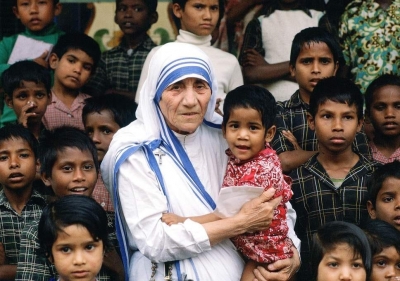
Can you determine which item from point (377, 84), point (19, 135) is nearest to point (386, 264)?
point (377, 84)

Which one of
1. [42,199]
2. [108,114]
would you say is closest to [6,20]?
[108,114]

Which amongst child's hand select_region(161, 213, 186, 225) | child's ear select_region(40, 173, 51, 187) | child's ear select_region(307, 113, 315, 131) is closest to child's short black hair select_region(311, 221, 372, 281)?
child's hand select_region(161, 213, 186, 225)

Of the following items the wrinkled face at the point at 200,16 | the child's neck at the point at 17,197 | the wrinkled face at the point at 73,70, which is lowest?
the child's neck at the point at 17,197

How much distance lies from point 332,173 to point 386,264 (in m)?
0.67

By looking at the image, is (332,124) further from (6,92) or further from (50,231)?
(6,92)

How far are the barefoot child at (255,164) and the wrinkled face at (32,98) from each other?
171cm

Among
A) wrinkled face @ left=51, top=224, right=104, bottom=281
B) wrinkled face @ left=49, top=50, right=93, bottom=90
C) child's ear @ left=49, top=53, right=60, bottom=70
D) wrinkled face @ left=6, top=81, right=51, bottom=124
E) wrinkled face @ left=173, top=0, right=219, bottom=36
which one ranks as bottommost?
wrinkled face @ left=51, top=224, right=104, bottom=281

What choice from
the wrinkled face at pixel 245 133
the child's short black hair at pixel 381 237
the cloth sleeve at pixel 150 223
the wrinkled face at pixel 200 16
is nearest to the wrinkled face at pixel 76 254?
the cloth sleeve at pixel 150 223

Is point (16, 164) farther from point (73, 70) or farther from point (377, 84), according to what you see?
point (377, 84)

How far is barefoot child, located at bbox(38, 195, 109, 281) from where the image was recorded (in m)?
4.90

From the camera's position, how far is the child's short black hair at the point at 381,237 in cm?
534

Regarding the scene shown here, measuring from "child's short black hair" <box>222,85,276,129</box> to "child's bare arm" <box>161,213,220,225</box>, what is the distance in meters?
0.57

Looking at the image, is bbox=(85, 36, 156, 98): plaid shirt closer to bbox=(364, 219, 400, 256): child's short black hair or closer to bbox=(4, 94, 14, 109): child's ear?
bbox=(4, 94, 14, 109): child's ear

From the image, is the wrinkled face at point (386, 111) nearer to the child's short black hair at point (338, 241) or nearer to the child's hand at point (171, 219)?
the child's short black hair at point (338, 241)
